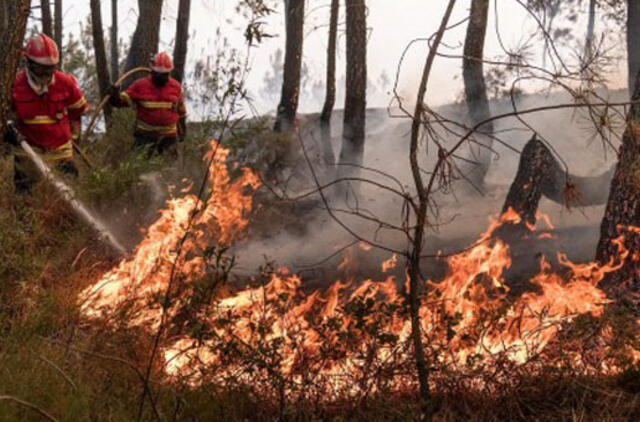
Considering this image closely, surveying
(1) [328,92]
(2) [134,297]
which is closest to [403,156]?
A: (1) [328,92]

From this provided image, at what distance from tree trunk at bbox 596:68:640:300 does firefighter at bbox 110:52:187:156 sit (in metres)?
5.65

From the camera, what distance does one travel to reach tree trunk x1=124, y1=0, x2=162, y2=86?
10.3 meters

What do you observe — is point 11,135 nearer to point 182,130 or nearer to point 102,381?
point 182,130

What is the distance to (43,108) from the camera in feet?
21.4

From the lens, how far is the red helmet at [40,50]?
6129 mm

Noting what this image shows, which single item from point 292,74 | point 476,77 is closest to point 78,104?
point 292,74

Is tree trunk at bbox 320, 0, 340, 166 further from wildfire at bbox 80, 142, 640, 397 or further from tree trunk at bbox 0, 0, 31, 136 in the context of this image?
tree trunk at bbox 0, 0, 31, 136

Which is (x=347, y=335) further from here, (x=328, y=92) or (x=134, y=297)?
(x=328, y=92)

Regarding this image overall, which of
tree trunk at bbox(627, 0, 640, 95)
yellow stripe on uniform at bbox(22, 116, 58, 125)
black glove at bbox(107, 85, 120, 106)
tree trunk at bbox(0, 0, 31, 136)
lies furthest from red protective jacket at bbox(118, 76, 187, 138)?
tree trunk at bbox(627, 0, 640, 95)

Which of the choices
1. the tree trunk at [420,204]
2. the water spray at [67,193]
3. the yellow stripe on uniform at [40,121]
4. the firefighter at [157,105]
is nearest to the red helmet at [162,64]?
the firefighter at [157,105]

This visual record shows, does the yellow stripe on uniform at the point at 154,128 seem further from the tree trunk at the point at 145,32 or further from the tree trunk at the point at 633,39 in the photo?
the tree trunk at the point at 633,39

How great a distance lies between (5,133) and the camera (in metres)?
6.09

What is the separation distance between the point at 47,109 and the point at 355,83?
480 centimetres

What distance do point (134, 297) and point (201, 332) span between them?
1.37 meters
